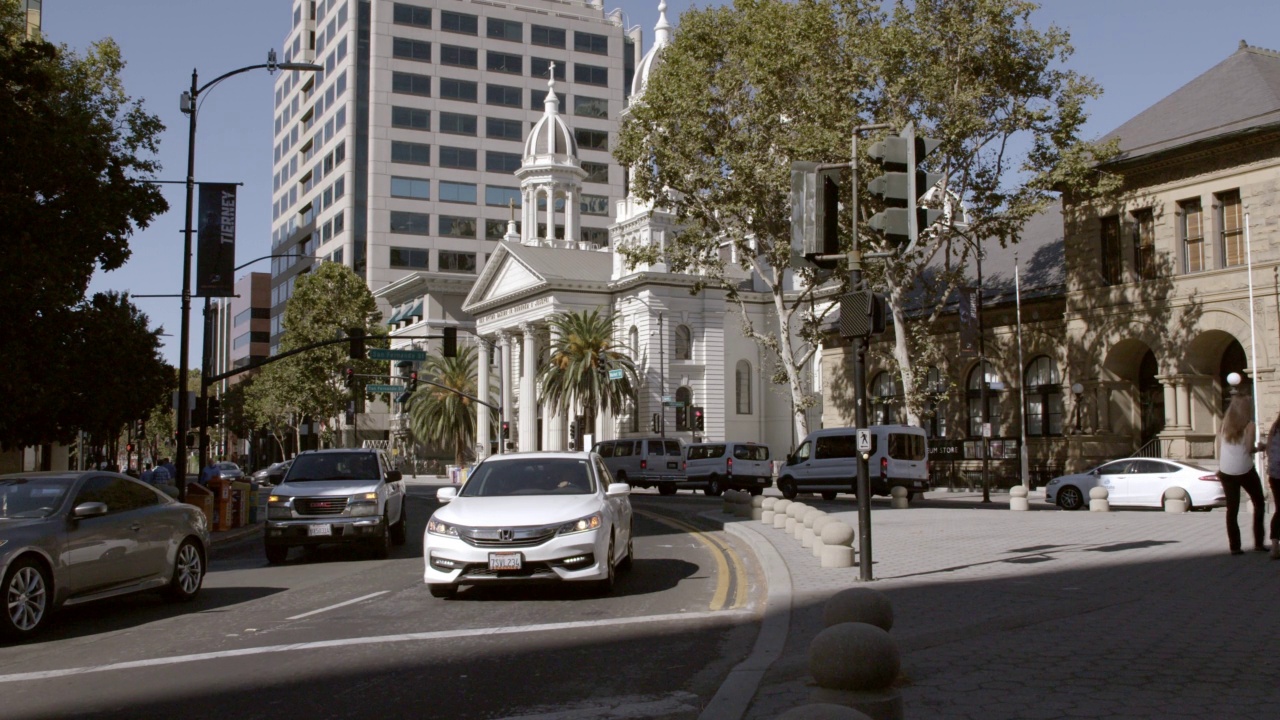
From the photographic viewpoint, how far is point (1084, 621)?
31.0ft

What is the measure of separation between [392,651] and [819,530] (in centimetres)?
842

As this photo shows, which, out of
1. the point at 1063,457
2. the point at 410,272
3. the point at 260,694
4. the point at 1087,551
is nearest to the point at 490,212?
the point at 410,272

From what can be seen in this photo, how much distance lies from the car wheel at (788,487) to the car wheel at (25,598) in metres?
28.3

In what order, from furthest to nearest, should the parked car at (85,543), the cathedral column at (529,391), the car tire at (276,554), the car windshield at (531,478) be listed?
the cathedral column at (529,391)
the car tire at (276,554)
the car windshield at (531,478)
the parked car at (85,543)

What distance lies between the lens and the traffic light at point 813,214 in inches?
470

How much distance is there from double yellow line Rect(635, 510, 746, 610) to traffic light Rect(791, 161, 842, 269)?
3634 millimetres

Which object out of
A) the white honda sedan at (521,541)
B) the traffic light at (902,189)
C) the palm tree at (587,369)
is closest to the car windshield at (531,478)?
the white honda sedan at (521,541)

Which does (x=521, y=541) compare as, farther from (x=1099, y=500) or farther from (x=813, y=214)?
(x=1099, y=500)

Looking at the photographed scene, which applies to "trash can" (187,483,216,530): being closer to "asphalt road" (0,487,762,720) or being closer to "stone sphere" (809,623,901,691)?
"asphalt road" (0,487,762,720)

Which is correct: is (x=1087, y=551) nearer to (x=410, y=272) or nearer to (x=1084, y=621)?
(x=1084, y=621)

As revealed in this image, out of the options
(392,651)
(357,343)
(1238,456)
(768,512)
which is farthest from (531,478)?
(357,343)

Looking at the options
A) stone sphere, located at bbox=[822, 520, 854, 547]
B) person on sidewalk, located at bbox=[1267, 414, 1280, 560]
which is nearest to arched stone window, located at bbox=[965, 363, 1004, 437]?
person on sidewalk, located at bbox=[1267, 414, 1280, 560]

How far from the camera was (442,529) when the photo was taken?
39.2 feet

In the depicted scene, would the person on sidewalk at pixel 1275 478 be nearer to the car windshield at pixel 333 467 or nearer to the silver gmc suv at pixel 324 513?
the silver gmc suv at pixel 324 513
